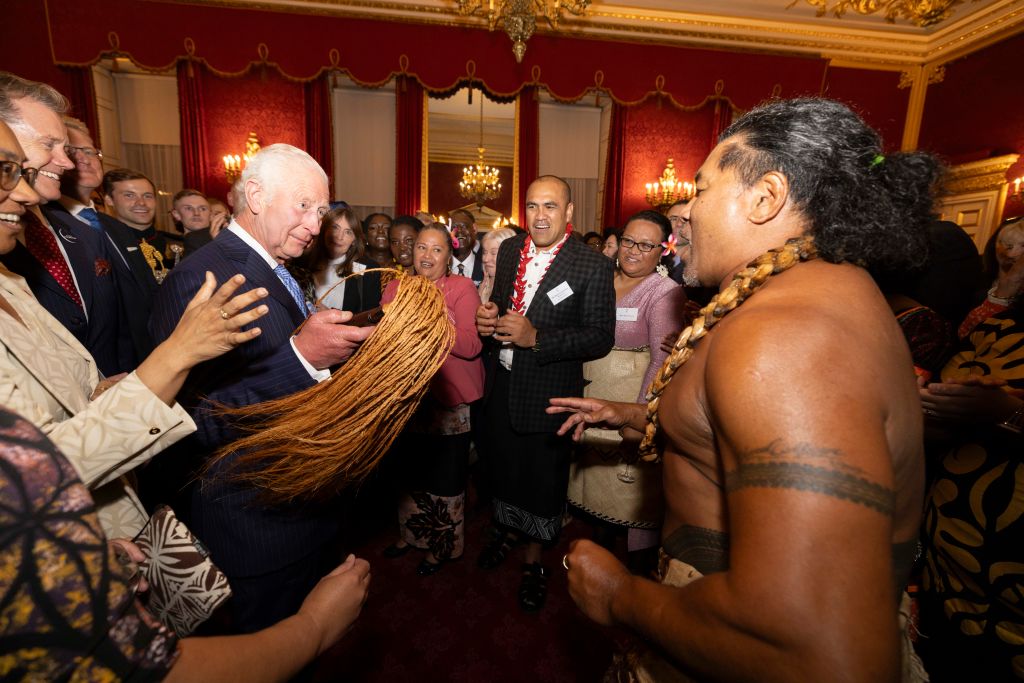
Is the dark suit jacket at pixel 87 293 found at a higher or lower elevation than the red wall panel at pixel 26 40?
lower

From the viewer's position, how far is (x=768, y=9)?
8562mm

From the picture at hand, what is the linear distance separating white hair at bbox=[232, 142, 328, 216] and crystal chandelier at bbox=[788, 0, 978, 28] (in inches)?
388

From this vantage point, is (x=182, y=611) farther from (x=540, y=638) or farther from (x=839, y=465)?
(x=540, y=638)

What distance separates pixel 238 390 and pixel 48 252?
1.80 m

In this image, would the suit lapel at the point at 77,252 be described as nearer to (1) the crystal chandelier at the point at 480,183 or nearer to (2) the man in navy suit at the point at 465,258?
(2) the man in navy suit at the point at 465,258

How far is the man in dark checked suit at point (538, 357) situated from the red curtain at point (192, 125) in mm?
8793

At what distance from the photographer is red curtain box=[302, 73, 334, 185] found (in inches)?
357

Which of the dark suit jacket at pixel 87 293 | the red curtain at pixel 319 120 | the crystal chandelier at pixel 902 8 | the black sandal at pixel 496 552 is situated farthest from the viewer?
the red curtain at pixel 319 120

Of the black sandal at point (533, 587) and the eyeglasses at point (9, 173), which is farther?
the black sandal at point (533, 587)

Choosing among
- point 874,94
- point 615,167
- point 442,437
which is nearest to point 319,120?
point 615,167

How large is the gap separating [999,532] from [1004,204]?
10.4m

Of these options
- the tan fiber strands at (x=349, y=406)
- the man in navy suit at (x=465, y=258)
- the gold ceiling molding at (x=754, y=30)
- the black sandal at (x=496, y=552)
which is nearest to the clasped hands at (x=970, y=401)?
the tan fiber strands at (x=349, y=406)

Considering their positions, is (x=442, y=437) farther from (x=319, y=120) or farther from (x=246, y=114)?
(x=246, y=114)

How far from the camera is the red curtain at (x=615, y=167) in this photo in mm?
9914
